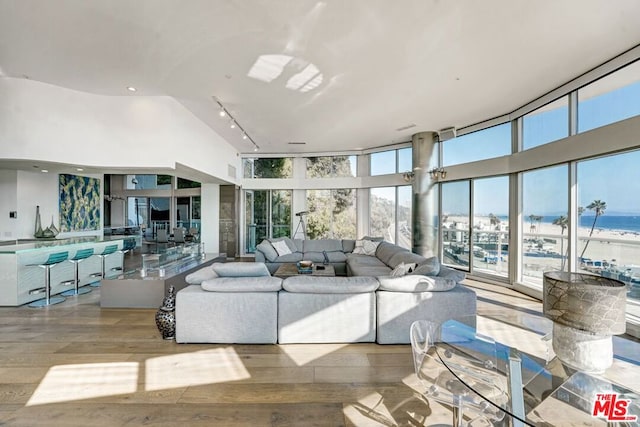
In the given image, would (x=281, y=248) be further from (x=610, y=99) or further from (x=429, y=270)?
(x=610, y=99)

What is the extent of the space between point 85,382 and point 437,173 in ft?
22.6

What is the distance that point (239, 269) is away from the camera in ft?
10.5

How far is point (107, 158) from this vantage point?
15.2 feet

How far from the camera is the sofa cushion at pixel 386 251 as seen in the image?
5.58 m

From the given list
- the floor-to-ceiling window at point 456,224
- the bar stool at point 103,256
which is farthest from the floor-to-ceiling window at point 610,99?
the bar stool at point 103,256

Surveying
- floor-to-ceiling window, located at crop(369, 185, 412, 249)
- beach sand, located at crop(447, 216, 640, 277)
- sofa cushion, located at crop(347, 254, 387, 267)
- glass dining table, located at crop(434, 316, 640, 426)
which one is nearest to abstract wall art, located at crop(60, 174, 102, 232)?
sofa cushion, located at crop(347, 254, 387, 267)

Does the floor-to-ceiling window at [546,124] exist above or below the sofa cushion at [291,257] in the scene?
above

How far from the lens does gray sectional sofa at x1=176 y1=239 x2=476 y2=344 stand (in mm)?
2977

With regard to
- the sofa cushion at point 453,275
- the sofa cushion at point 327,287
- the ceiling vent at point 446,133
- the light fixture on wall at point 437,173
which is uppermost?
the ceiling vent at point 446,133

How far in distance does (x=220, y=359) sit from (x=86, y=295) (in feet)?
11.6

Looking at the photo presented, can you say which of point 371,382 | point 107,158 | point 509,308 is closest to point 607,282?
point 371,382

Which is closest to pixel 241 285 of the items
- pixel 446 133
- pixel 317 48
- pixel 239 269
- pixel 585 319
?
pixel 239 269

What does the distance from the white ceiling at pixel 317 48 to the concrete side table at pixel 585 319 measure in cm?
259

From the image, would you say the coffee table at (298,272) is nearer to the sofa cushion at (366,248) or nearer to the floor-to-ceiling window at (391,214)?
the sofa cushion at (366,248)
